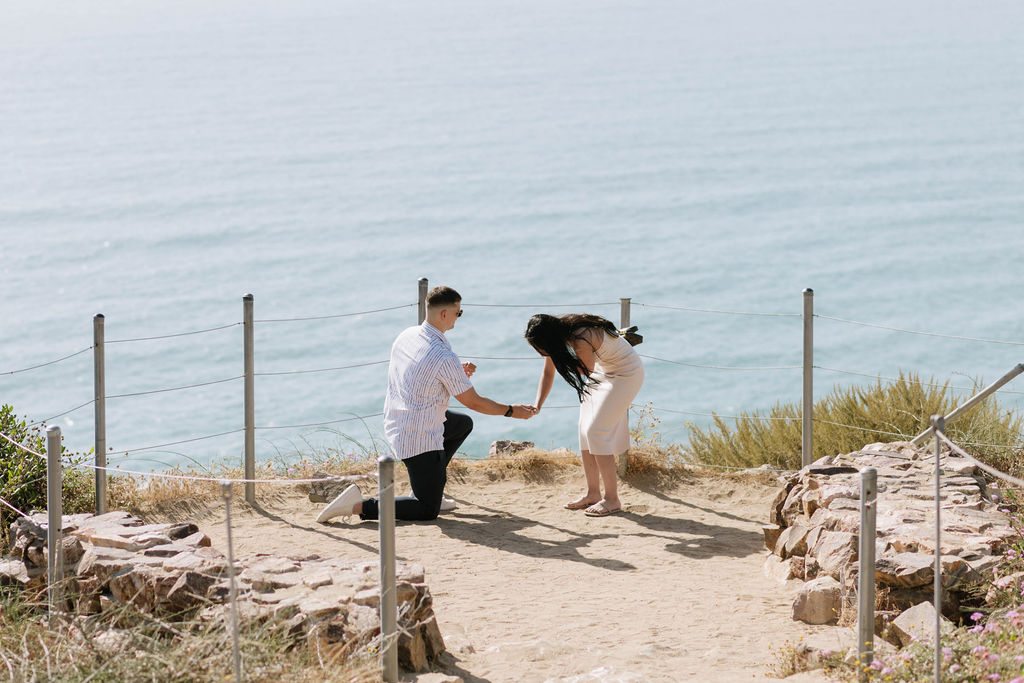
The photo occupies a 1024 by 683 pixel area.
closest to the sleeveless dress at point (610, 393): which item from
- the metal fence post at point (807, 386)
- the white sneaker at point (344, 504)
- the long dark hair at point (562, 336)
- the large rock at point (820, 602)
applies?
the long dark hair at point (562, 336)

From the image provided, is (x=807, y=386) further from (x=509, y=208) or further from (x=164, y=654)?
(x=509, y=208)

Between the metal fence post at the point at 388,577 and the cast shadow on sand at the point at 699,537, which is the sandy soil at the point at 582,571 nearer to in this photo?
the cast shadow on sand at the point at 699,537

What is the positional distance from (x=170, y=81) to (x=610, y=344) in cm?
5064

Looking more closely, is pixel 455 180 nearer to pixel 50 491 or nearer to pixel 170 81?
pixel 170 81

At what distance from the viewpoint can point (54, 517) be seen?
540cm

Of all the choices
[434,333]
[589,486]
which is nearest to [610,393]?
[589,486]

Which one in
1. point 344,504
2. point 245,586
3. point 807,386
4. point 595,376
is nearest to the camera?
point 245,586

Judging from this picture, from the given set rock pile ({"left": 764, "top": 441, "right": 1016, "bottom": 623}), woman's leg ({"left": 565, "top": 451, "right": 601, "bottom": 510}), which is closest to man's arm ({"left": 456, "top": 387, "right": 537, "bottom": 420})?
woman's leg ({"left": 565, "top": 451, "right": 601, "bottom": 510})

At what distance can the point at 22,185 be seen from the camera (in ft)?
139

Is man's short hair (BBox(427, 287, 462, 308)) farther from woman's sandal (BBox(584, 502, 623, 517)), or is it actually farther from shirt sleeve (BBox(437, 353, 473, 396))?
woman's sandal (BBox(584, 502, 623, 517))

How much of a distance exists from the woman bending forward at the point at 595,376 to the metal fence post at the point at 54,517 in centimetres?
277

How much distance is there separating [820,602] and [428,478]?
102 inches

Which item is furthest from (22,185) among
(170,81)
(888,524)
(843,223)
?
(888,524)

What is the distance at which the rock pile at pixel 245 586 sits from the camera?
15.7 ft
